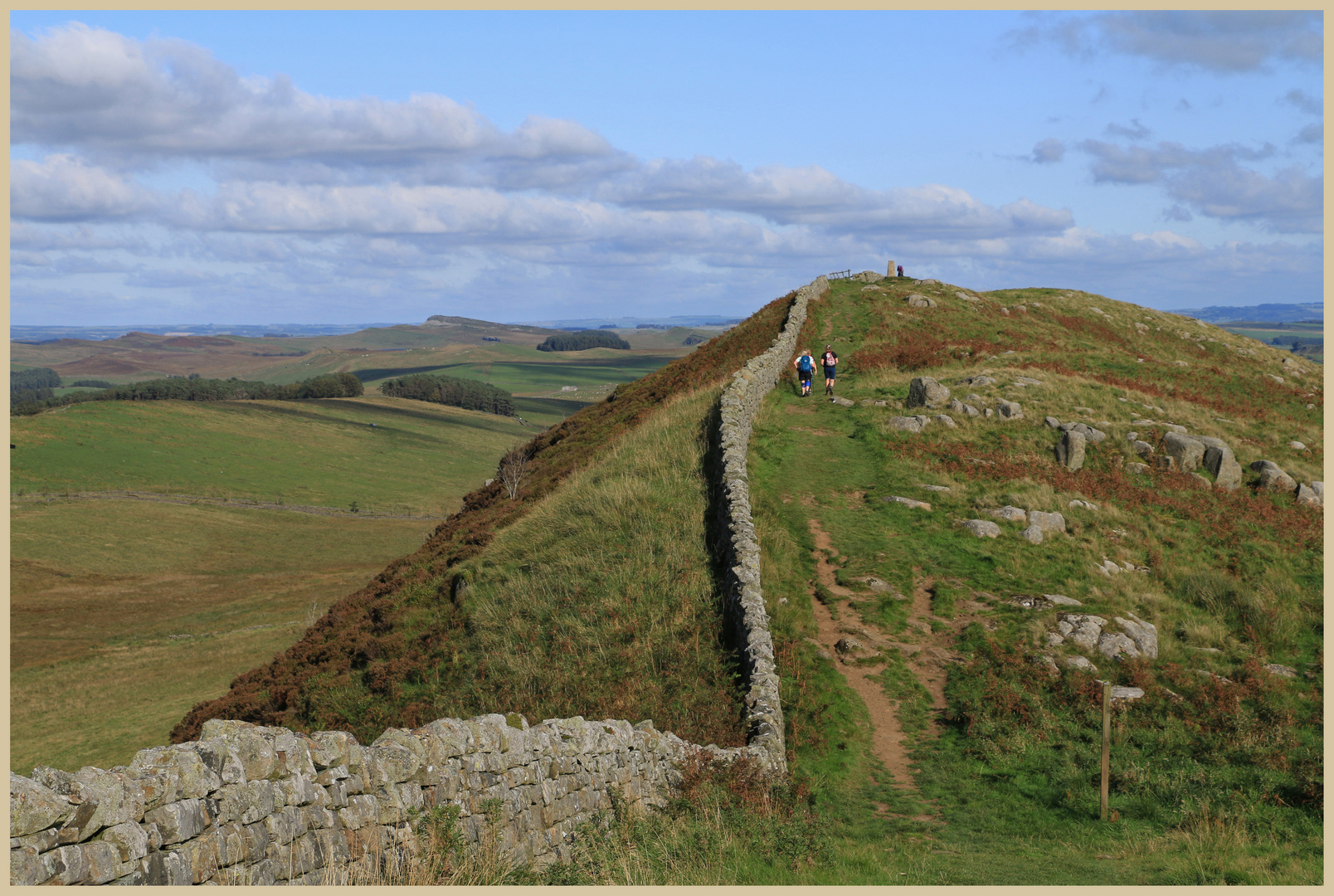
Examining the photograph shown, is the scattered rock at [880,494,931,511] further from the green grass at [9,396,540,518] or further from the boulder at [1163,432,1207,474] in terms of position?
the green grass at [9,396,540,518]

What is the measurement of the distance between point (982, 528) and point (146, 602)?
5818 cm

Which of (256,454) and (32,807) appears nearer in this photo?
(32,807)

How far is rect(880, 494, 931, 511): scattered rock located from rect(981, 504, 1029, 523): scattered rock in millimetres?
1438

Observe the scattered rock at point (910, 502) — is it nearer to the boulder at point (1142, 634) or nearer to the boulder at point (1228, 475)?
the boulder at point (1142, 634)

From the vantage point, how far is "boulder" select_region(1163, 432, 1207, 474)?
26.3 m

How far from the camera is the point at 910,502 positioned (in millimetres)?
22281

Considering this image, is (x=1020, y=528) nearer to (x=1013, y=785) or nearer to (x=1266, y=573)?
(x=1266, y=573)

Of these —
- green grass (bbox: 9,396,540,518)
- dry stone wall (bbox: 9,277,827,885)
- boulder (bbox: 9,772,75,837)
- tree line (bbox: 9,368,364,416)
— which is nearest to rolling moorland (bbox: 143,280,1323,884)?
dry stone wall (bbox: 9,277,827,885)

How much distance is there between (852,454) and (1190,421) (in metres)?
13.4

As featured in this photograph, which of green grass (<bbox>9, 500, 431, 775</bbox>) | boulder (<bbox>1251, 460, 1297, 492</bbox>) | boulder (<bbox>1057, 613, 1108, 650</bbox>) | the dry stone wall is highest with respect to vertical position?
boulder (<bbox>1251, 460, 1297, 492</bbox>)

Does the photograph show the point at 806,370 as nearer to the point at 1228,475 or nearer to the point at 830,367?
the point at 830,367

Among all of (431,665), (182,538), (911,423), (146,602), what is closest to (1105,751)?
(431,665)

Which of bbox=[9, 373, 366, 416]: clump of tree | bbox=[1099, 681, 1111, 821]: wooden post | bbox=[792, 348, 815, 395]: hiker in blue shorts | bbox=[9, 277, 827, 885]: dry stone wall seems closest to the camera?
bbox=[9, 277, 827, 885]: dry stone wall

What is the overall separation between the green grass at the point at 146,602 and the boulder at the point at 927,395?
26606mm
